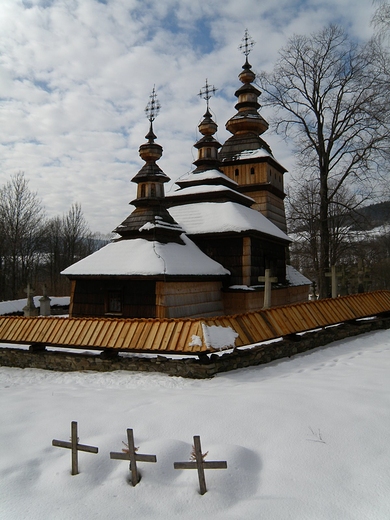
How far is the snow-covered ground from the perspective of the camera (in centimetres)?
333

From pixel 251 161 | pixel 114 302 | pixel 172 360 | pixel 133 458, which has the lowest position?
pixel 133 458

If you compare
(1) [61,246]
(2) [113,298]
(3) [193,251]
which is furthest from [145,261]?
(1) [61,246]

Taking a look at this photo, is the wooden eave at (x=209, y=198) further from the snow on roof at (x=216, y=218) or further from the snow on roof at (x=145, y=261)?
the snow on roof at (x=145, y=261)

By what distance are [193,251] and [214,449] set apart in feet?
37.5

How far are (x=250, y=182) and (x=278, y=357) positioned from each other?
47.7 ft

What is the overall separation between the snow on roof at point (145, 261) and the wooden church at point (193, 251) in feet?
0.13

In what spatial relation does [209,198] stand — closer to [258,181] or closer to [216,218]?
[216,218]

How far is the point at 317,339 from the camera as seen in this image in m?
10.3

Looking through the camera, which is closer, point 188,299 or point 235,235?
point 188,299

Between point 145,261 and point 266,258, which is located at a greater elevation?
point 266,258

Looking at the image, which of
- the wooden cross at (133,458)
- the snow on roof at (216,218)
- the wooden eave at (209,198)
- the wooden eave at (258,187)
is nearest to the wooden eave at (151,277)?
the snow on roof at (216,218)

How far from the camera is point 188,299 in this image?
13.6 metres

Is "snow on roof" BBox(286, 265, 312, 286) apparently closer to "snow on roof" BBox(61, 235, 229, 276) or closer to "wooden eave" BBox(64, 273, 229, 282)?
"snow on roof" BBox(61, 235, 229, 276)

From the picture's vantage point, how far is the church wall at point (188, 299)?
1252 centimetres
